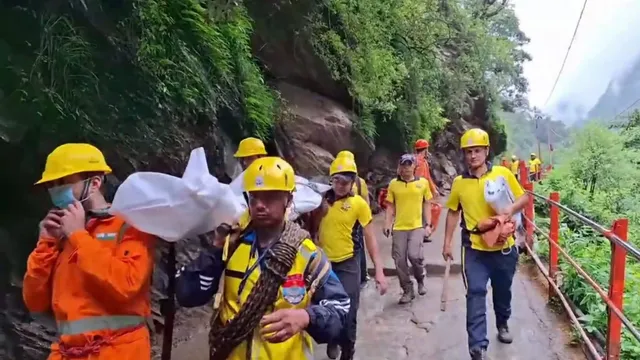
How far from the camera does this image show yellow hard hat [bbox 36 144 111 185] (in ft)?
8.80

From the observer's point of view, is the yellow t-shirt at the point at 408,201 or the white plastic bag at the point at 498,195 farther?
the yellow t-shirt at the point at 408,201

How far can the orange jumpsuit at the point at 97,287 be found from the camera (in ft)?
8.19

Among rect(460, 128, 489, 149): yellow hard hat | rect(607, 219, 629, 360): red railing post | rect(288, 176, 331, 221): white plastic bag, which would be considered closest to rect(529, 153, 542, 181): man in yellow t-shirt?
rect(460, 128, 489, 149): yellow hard hat

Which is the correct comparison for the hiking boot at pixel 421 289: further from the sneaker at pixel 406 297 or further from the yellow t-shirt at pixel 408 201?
the yellow t-shirt at pixel 408 201

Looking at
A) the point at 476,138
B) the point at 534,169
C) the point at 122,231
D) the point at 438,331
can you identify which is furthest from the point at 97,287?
the point at 534,169

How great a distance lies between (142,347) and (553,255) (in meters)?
6.18

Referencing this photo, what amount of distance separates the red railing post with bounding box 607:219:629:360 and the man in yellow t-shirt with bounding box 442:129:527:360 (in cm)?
104

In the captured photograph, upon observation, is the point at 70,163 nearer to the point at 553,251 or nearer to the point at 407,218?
the point at 407,218

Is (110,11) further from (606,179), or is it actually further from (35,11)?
(606,179)

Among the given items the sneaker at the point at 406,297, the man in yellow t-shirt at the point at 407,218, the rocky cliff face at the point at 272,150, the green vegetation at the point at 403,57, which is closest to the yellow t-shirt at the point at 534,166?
the green vegetation at the point at 403,57

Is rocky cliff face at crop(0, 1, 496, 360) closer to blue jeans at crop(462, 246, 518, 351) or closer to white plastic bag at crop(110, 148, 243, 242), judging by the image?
white plastic bag at crop(110, 148, 243, 242)

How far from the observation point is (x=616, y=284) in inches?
173

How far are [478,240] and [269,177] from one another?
129 inches

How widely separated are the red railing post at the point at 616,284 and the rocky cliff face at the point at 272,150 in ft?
11.6
